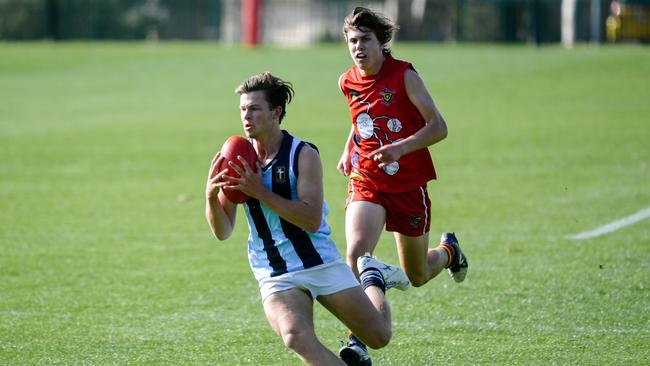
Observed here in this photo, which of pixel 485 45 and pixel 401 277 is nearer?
pixel 401 277

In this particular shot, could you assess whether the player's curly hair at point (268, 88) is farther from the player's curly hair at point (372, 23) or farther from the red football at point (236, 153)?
the player's curly hair at point (372, 23)

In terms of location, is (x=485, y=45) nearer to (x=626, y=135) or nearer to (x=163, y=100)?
(x=163, y=100)

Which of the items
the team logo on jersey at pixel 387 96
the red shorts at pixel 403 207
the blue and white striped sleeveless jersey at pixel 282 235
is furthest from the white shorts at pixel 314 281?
the team logo on jersey at pixel 387 96

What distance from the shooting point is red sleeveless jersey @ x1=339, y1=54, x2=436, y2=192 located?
727 centimetres

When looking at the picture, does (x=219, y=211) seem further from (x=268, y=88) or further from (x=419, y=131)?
(x=419, y=131)

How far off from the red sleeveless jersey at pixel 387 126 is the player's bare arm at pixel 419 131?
0.08m

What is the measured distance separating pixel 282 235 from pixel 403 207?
1776 millimetres

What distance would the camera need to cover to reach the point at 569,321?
7.50 meters

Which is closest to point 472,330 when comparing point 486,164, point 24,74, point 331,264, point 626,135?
point 331,264

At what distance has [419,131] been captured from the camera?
6891 millimetres

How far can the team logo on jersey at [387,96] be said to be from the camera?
727 cm

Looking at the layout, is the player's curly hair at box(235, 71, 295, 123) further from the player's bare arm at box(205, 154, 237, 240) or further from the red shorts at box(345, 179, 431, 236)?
the red shorts at box(345, 179, 431, 236)

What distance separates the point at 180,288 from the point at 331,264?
10.7 feet

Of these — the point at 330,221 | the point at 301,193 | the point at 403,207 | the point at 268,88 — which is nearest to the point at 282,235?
the point at 301,193
